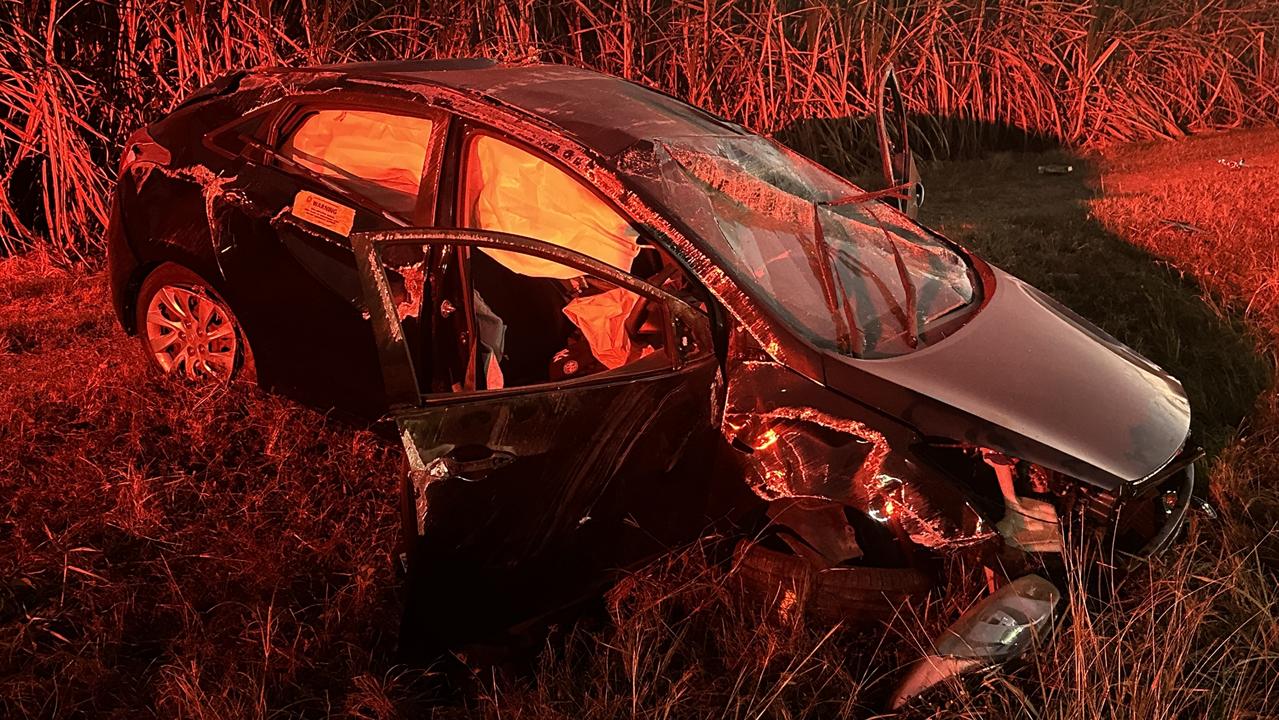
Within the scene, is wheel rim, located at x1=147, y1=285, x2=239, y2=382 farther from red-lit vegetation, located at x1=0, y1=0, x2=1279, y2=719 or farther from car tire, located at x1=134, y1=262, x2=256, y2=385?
red-lit vegetation, located at x1=0, y1=0, x2=1279, y2=719

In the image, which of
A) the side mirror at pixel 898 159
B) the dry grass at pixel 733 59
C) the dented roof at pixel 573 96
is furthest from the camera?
the dry grass at pixel 733 59

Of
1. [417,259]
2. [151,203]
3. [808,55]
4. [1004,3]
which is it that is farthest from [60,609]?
[1004,3]

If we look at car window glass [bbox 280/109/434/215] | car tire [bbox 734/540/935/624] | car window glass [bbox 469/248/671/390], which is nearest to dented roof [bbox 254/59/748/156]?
car window glass [bbox 280/109/434/215]

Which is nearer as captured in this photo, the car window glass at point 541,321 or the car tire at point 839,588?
the car tire at point 839,588

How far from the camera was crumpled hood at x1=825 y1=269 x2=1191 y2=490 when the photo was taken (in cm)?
249

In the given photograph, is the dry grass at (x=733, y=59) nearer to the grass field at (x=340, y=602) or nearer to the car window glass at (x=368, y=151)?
the car window glass at (x=368, y=151)

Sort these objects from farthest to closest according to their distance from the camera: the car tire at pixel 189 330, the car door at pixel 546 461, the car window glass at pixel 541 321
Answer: the car tire at pixel 189 330 < the car window glass at pixel 541 321 < the car door at pixel 546 461

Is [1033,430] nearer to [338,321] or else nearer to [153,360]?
[338,321]

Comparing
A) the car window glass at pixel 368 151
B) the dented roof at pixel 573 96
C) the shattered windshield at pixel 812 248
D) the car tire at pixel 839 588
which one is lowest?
the car tire at pixel 839 588

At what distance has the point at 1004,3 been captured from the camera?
8758 millimetres

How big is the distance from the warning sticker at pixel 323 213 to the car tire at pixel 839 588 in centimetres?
158

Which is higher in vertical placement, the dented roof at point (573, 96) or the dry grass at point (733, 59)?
the dented roof at point (573, 96)

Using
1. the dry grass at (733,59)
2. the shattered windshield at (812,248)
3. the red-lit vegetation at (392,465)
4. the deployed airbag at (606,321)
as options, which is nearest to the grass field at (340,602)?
the red-lit vegetation at (392,465)

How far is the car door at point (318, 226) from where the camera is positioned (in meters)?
3.27
